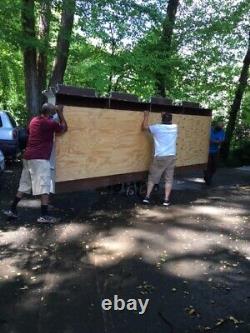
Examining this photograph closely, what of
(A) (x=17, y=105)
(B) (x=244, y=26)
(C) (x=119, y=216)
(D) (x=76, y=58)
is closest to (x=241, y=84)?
(B) (x=244, y=26)

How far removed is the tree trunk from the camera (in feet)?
45.4

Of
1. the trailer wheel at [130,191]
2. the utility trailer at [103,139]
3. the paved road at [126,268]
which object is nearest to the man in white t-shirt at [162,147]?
the utility trailer at [103,139]

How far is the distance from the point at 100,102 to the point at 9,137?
7.75 metres

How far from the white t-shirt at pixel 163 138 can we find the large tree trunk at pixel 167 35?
607cm

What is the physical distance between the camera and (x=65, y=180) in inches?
330

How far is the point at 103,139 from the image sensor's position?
29.6 feet

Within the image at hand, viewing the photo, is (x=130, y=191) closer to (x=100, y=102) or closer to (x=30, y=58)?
(x=100, y=102)

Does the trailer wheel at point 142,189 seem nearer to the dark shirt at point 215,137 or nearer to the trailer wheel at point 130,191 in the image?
the trailer wheel at point 130,191

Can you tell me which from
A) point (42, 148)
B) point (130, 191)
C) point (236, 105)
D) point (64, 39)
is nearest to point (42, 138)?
point (42, 148)

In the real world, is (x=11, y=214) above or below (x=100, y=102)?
below

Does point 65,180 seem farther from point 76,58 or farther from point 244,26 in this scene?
point 244,26

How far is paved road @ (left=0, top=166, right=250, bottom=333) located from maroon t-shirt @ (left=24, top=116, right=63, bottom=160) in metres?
1.21

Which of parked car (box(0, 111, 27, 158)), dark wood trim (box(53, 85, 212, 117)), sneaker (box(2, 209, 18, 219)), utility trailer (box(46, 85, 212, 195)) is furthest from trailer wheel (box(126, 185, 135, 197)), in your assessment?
parked car (box(0, 111, 27, 158))

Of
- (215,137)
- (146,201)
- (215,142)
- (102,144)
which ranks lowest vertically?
(146,201)
